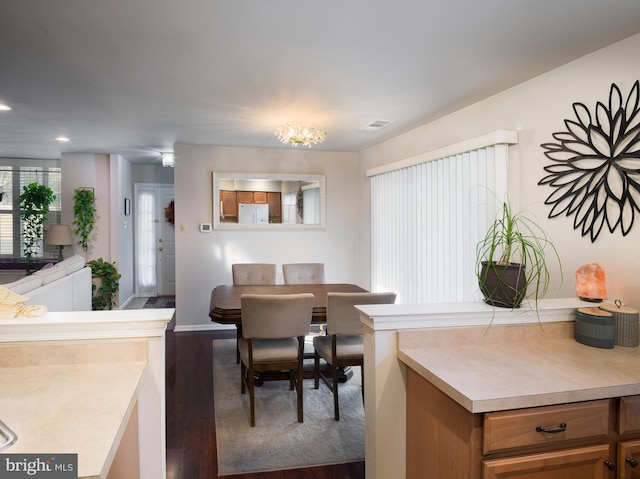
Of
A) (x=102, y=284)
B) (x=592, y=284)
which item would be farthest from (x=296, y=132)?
(x=102, y=284)

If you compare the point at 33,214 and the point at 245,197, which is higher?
the point at 245,197

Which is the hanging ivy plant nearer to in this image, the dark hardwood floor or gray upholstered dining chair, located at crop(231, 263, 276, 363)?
the dark hardwood floor

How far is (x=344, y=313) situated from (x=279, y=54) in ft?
5.63

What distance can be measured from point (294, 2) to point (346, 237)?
415 centimetres

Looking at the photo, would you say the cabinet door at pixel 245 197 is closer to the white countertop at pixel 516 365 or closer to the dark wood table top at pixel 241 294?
the dark wood table top at pixel 241 294

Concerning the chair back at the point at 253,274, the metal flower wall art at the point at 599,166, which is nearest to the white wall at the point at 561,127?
the metal flower wall art at the point at 599,166

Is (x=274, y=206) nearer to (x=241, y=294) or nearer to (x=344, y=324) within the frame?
(x=241, y=294)

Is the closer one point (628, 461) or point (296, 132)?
point (628, 461)

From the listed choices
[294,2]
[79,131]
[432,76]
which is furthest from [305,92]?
[79,131]

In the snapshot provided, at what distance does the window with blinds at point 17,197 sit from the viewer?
6750 millimetres

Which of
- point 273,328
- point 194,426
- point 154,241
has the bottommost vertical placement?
point 194,426

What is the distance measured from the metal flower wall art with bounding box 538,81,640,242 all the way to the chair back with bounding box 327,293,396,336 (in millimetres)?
1246

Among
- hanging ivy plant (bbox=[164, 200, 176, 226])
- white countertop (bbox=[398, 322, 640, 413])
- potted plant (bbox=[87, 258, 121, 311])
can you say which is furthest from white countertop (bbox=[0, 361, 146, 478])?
hanging ivy plant (bbox=[164, 200, 176, 226])

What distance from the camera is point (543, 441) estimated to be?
4.46 feet
